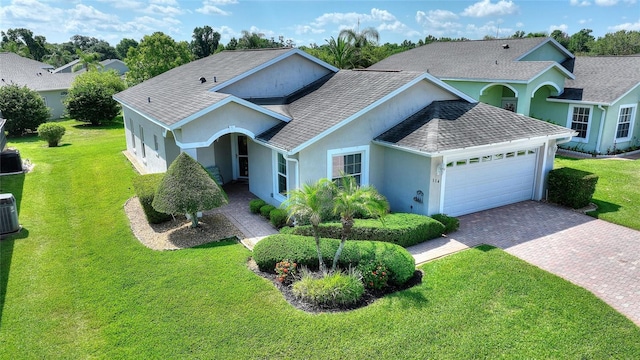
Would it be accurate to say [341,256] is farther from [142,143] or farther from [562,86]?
[562,86]

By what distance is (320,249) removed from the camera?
10.0 m

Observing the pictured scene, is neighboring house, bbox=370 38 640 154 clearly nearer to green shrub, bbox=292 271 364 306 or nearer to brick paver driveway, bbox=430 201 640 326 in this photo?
brick paver driveway, bbox=430 201 640 326

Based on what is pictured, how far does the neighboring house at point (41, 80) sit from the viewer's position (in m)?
40.2

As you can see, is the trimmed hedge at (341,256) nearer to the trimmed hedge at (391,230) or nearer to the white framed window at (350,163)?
the trimmed hedge at (391,230)

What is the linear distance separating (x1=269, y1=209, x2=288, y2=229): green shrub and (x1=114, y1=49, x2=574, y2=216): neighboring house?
1.03m

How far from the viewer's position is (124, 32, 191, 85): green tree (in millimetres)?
45469

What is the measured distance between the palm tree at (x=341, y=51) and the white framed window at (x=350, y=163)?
1038 inches

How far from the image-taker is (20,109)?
101 feet

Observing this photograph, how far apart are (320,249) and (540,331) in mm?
4829

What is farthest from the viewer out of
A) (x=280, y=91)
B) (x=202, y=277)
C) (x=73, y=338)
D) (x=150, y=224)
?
(x=280, y=91)

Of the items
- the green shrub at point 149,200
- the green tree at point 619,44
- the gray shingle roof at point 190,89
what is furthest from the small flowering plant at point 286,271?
the green tree at point 619,44

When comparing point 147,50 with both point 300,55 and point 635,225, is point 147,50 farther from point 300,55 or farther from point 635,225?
point 635,225

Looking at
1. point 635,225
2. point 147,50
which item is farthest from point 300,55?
point 147,50

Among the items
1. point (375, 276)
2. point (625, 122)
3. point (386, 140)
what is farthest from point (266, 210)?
point (625, 122)
